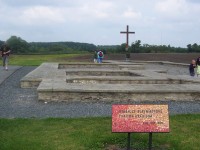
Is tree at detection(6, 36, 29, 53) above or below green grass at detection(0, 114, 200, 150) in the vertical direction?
above

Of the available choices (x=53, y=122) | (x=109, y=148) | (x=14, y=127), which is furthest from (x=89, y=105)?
(x=109, y=148)

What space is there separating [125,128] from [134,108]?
0.99ft

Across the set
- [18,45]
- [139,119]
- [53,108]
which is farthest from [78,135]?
[18,45]

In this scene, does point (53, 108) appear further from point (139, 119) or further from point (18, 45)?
point (18, 45)

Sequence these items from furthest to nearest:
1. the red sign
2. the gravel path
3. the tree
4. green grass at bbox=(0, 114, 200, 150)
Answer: the tree
the gravel path
green grass at bbox=(0, 114, 200, 150)
the red sign

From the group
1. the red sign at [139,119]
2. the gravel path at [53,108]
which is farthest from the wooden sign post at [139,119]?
the gravel path at [53,108]

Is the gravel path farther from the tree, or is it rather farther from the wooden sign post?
the tree

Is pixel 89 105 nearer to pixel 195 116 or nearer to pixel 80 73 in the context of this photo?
pixel 195 116

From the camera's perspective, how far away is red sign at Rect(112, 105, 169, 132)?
5.51 meters

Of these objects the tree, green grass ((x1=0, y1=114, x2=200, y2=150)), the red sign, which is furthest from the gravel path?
the tree

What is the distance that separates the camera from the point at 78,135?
6.55 meters

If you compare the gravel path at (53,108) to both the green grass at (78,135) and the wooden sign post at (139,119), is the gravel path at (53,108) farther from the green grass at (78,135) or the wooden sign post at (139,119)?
the wooden sign post at (139,119)

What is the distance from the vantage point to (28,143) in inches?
238

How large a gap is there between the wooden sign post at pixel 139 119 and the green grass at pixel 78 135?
607 mm
